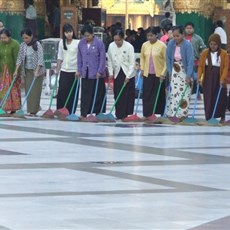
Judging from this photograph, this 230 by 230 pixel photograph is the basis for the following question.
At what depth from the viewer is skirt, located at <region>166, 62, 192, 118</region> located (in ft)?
62.0

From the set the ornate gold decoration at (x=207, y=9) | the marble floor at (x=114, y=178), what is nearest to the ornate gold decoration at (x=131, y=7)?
the ornate gold decoration at (x=207, y=9)

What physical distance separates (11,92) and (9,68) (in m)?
0.39

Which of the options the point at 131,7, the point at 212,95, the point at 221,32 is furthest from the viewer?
the point at 131,7

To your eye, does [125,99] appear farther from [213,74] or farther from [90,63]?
[213,74]

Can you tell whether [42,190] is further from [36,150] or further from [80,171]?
[36,150]

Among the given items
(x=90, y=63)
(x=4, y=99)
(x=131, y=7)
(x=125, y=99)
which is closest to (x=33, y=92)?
(x=4, y=99)

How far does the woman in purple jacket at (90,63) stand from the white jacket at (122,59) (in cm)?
15

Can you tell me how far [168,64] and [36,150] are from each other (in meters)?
4.87

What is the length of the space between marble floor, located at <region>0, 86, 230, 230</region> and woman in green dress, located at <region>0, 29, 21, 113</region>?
255cm

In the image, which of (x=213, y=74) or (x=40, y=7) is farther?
(x=40, y=7)

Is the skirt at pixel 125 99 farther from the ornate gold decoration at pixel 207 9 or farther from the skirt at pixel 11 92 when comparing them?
the ornate gold decoration at pixel 207 9

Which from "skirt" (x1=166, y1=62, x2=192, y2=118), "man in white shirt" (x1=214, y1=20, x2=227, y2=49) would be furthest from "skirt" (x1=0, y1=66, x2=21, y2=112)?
"man in white shirt" (x1=214, y1=20, x2=227, y2=49)

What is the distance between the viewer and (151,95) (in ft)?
63.9

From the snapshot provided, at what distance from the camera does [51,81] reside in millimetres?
27672
